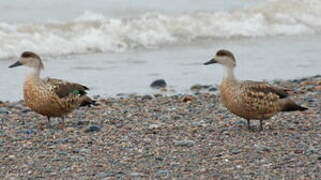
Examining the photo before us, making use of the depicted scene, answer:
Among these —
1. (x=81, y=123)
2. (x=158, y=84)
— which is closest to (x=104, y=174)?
(x=81, y=123)

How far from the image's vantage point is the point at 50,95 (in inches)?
425

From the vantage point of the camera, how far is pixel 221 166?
8.61m

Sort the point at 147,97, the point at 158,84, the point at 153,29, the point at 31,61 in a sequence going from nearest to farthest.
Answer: the point at 31,61
the point at 147,97
the point at 158,84
the point at 153,29

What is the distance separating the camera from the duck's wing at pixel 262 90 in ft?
33.8

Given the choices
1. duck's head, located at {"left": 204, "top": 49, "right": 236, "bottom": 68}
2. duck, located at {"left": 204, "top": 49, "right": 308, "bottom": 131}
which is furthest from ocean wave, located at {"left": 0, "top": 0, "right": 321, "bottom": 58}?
duck, located at {"left": 204, "top": 49, "right": 308, "bottom": 131}

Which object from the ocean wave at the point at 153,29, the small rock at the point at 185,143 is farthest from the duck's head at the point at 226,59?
the ocean wave at the point at 153,29

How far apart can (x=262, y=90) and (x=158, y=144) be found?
142 centimetres

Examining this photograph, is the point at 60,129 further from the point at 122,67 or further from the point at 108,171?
the point at 122,67

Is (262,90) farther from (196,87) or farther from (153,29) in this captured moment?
(153,29)

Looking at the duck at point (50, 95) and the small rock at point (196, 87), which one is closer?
the duck at point (50, 95)

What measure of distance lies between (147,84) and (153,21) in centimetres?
652

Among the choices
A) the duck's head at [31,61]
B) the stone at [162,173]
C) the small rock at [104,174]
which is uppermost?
the duck's head at [31,61]

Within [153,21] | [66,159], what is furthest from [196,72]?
[66,159]

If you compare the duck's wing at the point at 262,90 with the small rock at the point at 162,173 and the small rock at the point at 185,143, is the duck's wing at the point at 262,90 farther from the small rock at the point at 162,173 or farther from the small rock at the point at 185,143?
the small rock at the point at 162,173
